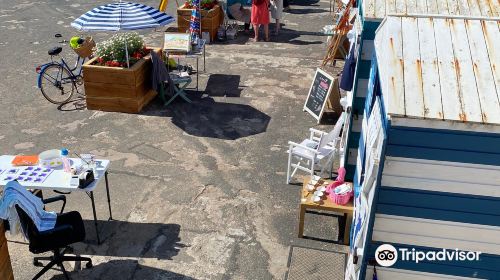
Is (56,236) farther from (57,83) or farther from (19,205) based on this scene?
(57,83)

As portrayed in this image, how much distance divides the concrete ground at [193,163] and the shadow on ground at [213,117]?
41 mm

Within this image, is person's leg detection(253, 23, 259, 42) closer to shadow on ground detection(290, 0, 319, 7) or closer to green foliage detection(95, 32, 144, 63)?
green foliage detection(95, 32, 144, 63)

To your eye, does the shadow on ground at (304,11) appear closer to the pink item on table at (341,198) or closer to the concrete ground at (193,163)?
the concrete ground at (193,163)

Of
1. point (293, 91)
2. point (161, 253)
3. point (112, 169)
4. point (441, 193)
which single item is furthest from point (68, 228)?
point (293, 91)

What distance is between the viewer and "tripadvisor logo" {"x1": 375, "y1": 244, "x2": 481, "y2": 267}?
15.9 ft

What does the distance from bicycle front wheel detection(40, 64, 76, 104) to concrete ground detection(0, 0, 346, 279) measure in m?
0.27

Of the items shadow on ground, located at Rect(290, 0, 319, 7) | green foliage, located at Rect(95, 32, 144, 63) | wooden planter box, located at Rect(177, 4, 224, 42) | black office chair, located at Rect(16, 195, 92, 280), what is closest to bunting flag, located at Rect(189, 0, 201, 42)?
wooden planter box, located at Rect(177, 4, 224, 42)

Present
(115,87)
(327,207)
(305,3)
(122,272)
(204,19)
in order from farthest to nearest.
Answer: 1. (305,3)
2. (204,19)
3. (115,87)
4. (327,207)
5. (122,272)

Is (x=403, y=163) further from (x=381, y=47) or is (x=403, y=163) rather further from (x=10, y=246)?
(x=10, y=246)

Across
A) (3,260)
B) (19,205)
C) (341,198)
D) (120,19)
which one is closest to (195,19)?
(120,19)

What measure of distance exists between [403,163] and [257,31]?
39.1 ft

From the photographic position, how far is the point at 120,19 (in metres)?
9.66

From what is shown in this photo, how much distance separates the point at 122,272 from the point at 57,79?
6.40m

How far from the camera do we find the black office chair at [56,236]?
5.67 meters
